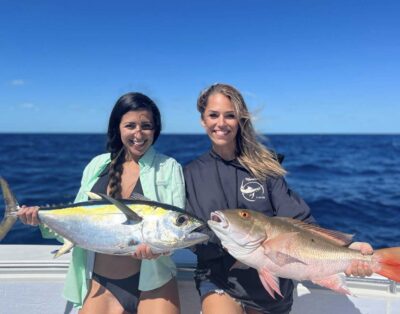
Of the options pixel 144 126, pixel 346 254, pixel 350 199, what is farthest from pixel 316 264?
pixel 350 199

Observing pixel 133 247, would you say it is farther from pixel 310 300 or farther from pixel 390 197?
pixel 390 197

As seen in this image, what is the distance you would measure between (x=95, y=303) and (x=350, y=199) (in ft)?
36.0

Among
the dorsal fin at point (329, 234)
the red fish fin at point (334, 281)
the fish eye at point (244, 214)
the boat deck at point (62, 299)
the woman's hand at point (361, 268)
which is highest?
the fish eye at point (244, 214)

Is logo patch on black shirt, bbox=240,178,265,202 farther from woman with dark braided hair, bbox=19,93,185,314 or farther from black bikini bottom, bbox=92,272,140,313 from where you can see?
black bikini bottom, bbox=92,272,140,313

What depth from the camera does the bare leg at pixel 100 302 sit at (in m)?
2.83

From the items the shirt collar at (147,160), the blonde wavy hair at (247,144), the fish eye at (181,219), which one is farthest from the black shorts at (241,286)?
the shirt collar at (147,160)

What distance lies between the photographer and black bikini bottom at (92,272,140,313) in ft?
9.47

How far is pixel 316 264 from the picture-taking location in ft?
7.93

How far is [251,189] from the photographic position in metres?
3.00

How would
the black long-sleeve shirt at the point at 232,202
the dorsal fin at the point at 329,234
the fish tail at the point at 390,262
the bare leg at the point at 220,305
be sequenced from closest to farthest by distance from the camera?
the fish tail at the point at 390,262
the dorsal fin at the point at 329,234
the bare leg at the point at 220,305
the black long-sleeve shirt at the point at 232,202

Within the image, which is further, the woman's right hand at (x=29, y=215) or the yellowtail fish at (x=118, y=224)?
the woman's right hand at (x=29, y=215)

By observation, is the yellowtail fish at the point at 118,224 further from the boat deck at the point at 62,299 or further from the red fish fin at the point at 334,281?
the red fish fin at the point at 334,281

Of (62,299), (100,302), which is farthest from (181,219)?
(62,299)

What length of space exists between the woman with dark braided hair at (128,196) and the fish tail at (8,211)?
0.20 feet
